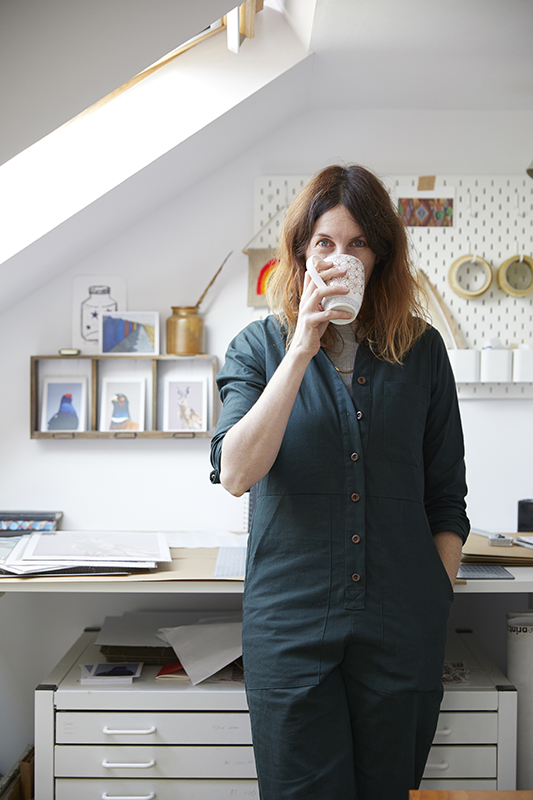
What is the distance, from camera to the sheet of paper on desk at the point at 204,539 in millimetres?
1789

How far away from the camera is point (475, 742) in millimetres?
1459

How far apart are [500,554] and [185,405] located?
1020mm

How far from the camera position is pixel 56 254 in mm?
1873

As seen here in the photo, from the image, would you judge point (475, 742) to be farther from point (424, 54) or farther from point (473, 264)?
point (424, 54)

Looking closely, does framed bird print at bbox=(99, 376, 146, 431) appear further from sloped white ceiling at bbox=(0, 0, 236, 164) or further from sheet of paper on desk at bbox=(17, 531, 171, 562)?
sloped white ceiling at bbox=(0, 0, 236, 164)

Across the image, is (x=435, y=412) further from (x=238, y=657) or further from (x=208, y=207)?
(x=208, y=207)

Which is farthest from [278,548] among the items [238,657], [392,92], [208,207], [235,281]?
[392,92]

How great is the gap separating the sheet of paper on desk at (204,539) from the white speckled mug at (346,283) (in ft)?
3.51

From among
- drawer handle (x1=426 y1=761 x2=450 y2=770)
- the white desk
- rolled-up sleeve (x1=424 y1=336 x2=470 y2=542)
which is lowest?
drawer handle (x1=426 y1=761 x2=450 y2=770)

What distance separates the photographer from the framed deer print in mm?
2025

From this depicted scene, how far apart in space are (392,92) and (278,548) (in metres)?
1.57

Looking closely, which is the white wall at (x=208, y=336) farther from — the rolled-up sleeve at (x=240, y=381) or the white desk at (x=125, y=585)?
the rolled-up sleeve at (x=240, y=381)

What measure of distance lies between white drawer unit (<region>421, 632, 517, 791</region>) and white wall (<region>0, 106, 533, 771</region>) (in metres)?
0.59

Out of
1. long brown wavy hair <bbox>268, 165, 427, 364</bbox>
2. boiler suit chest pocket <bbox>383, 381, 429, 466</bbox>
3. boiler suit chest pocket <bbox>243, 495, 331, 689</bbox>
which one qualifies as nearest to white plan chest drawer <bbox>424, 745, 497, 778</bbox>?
boiler suit chest pocket <bbox>243, 495, 331, 689</bbox>
